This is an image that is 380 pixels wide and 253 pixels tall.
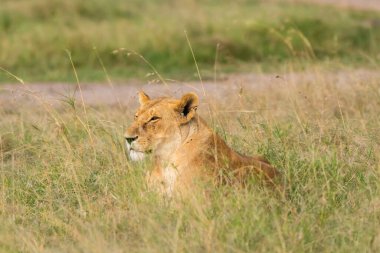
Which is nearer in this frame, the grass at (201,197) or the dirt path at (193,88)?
the grass at (201,197)

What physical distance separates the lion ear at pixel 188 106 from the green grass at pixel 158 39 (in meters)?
6.43

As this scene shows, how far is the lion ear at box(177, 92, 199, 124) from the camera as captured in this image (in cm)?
546

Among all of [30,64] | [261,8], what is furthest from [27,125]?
[261,8]

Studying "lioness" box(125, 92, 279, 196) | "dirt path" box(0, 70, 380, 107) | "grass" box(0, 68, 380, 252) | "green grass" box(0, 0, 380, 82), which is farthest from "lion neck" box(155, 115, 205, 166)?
"green grass" box(0, 0, 380, 82)

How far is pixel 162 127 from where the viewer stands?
5.49 meters

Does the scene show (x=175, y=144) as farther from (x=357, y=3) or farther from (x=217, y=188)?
(x=357, y=3)

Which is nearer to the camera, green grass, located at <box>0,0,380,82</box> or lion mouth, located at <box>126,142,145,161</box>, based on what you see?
lion mouth, located at <box>126,142,145,161</box>

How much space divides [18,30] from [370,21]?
5.81 metres

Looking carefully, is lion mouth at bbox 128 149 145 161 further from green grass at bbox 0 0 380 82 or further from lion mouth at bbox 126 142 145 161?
green grass at bbox 0 0 380 82

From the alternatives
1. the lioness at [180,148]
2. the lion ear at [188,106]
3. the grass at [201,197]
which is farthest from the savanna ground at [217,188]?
the lion ear at [188,106]

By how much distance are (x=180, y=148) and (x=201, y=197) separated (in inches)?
16.2

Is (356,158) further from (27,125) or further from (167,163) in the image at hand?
(27,125)

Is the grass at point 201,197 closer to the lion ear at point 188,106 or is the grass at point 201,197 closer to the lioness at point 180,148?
the lioness at point 180,148

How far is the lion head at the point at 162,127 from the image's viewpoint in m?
5.45
